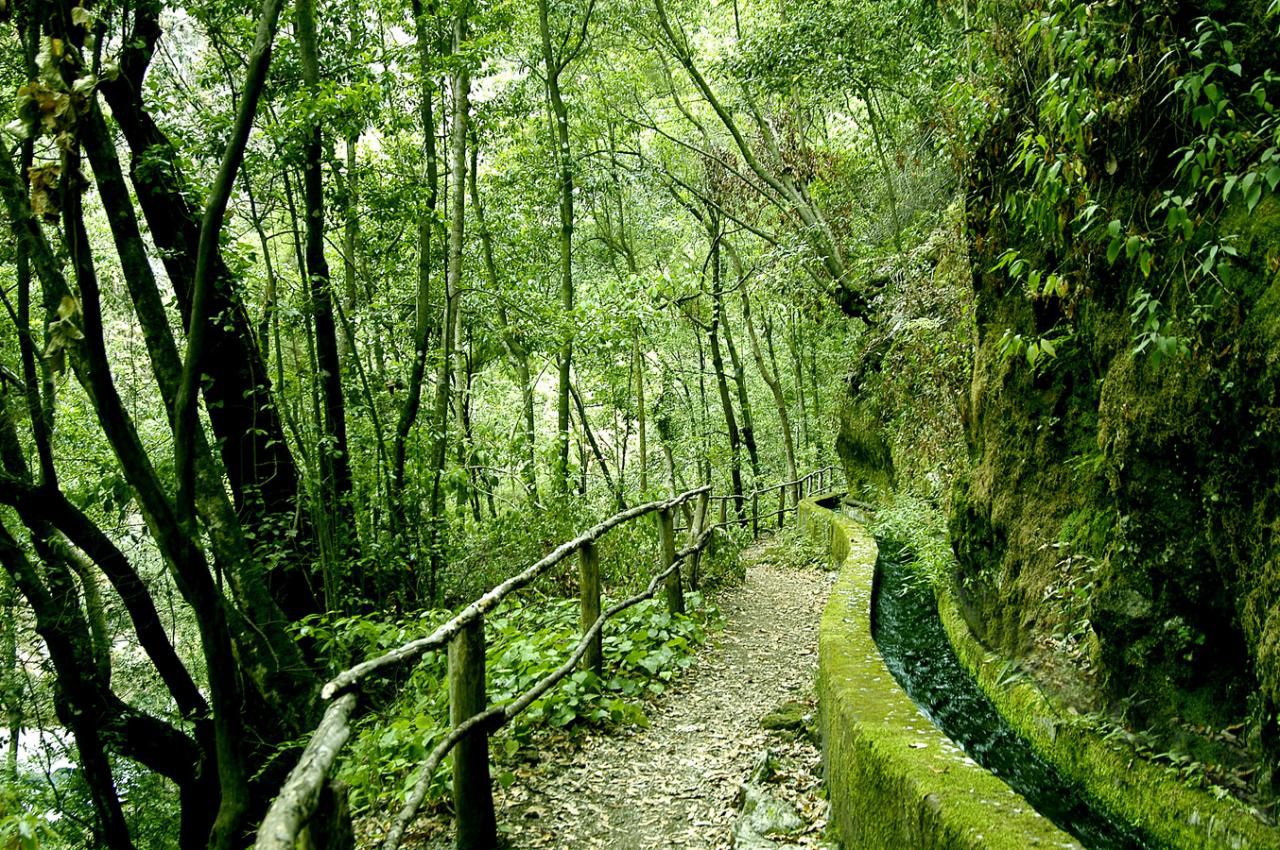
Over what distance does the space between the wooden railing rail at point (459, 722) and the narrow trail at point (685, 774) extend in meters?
0.54

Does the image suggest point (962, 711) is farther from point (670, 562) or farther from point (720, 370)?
point (720, 370)

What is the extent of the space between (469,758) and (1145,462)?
3738 mm

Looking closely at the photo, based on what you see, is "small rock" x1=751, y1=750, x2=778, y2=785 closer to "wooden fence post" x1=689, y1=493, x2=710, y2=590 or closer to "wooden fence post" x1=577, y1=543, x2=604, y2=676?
"wooden fence post" x1=577, y1=543, x2=604, y2=676

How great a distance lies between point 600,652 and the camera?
5.91 metres

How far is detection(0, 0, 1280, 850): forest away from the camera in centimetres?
332

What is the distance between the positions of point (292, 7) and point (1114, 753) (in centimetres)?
951

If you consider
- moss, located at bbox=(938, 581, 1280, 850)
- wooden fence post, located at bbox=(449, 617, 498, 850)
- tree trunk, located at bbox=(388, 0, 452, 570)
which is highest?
tree trunk, located at bbox=(388, 0, 452, 570)

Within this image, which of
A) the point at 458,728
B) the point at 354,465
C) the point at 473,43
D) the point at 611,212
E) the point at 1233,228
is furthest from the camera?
the point at 611,212

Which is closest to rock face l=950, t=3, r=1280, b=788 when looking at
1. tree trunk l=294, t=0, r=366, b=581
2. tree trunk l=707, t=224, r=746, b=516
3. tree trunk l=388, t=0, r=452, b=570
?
tree trunk l=294, t=0, r=366, b=581

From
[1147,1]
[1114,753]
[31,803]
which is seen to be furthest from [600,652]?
[31,803]

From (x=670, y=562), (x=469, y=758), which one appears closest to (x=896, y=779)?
(x=469, y=758)

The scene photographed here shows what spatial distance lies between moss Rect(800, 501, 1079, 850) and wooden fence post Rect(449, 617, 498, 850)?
182cm

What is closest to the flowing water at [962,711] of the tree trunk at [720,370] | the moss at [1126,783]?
the moss at [1126,783]

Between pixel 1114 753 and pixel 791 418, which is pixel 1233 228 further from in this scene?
pixel 791 418
